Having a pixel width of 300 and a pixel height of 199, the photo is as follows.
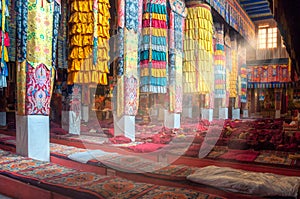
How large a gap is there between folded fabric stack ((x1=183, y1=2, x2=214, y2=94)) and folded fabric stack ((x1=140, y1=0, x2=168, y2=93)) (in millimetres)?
1800

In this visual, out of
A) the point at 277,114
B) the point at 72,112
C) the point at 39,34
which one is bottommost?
the point at 277,114

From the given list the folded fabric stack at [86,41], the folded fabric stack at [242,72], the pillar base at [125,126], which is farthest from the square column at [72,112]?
the folded fabric stack at [242,72]

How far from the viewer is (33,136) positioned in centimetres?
333

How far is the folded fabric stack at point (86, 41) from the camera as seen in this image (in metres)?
4.15

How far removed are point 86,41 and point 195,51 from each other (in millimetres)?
3430

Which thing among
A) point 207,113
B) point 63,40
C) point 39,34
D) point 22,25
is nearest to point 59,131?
point 63,40

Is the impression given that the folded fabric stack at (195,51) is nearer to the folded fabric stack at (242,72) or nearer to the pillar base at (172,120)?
the pillar base at (172,120)

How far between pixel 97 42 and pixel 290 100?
12879 millimetres

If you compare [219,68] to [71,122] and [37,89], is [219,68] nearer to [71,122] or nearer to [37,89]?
[71,122]

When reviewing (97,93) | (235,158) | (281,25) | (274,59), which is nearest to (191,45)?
(97,93)

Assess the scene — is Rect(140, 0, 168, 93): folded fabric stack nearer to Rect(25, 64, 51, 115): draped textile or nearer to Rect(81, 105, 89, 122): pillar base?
Rect(25, 64, 51, 115): draped textile

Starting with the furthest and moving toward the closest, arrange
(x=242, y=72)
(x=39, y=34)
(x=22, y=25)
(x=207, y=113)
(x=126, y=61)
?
1. (x=242, y=72)
2. (x=207, y=113)
3. (x=126, y=61)
4. (x=39, y=34)
5. (x=22, y=25)

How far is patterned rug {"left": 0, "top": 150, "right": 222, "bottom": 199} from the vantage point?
217cm

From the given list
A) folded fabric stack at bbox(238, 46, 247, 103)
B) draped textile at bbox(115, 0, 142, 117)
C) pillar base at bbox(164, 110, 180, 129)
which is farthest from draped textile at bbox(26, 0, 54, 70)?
folded fabric stack at bbox(238, 46, 247, 103)
